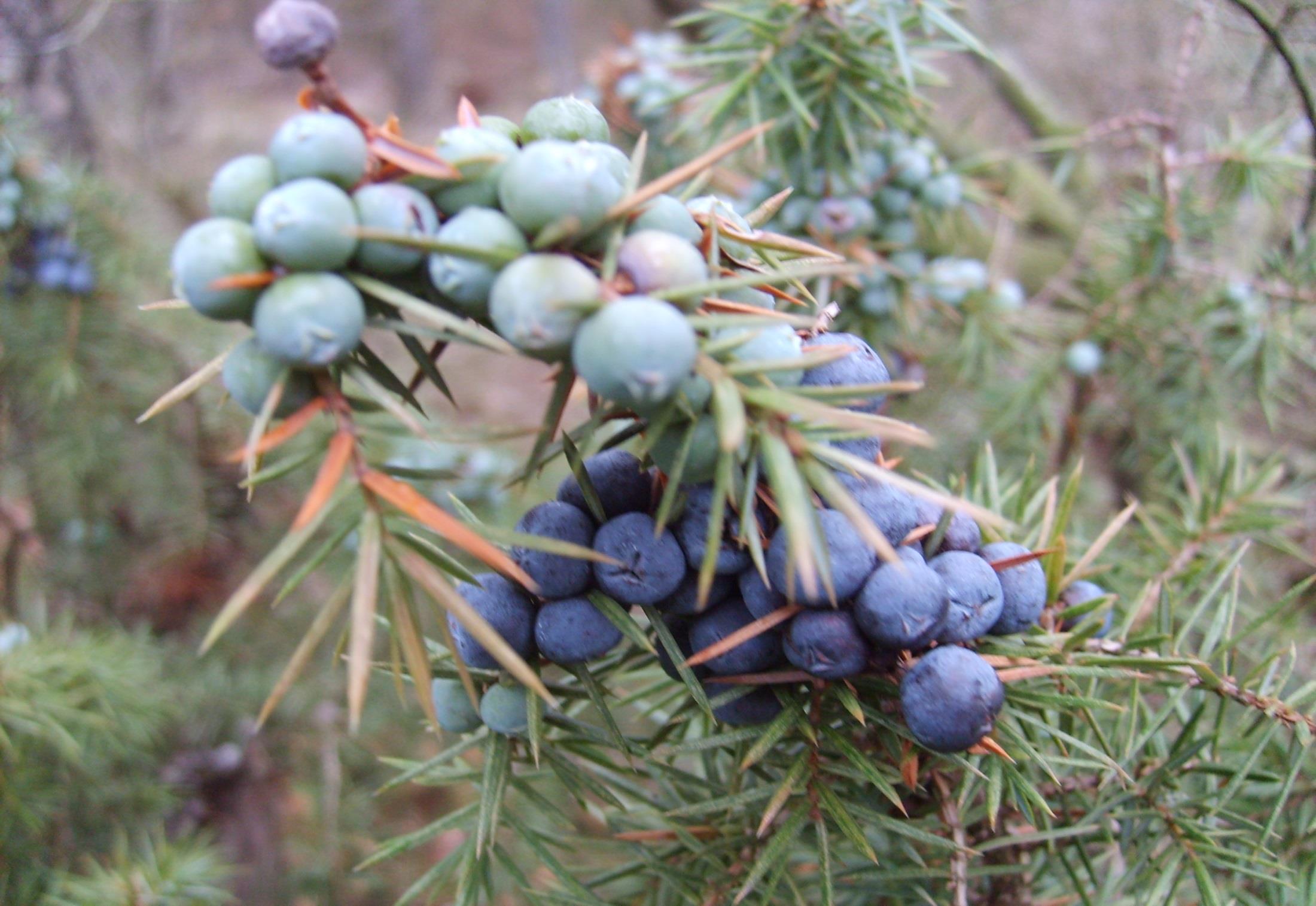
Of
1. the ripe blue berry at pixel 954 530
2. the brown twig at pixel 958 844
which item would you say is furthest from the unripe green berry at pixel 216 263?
the brown twig at pixel 958 844

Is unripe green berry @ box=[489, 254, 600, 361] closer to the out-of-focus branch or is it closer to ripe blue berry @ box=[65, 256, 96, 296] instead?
the out-of-focus branch

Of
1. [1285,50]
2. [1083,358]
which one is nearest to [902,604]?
[1285,50]

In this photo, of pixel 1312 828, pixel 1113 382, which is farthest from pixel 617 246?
Result: pixel 1113 382

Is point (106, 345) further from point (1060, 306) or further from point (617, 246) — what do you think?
point (1060, 306)

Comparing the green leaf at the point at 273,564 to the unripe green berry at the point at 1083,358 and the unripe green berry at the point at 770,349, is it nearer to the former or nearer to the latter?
the unripe green berry at the point at 770,349

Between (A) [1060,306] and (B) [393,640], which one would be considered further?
(A) [1060,306]

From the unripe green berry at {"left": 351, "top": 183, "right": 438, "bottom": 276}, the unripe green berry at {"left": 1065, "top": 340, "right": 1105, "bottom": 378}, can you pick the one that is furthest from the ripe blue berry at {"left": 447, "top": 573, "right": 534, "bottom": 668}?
the unripe green berry at {"left": 1065, "top": 340, "right": 1105, "bottom": 378}
